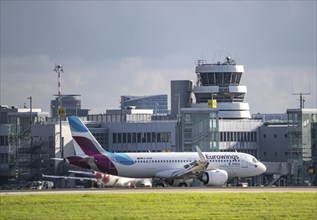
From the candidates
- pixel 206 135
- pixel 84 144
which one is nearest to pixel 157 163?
pixel 84 144

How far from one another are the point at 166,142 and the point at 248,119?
78.6 ft

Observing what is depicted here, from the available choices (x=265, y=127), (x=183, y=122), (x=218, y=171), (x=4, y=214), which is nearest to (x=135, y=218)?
(x=4, y=214)

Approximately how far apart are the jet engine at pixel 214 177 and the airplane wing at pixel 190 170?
3.12 ft

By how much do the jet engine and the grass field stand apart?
2332 cm

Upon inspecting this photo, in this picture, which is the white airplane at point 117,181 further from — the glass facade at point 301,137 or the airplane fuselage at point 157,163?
the glass facade at point 301,137

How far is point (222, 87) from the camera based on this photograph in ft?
648

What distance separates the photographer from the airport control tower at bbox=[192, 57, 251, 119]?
195875 millimetres

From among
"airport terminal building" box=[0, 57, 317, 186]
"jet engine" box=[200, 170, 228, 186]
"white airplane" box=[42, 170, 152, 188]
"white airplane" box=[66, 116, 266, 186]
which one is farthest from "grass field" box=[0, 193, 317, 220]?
"airport terminal building" box=[0, 57, 317, 186]

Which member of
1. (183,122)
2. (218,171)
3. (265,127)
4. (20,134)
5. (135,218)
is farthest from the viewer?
(265,127)

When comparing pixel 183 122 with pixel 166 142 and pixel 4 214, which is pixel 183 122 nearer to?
pixel 166 142

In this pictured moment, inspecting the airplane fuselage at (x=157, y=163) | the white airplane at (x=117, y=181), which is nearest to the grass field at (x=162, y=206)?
the white airplane at (x=117, y=181)

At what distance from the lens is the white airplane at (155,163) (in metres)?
134

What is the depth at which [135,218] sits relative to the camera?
277 feet

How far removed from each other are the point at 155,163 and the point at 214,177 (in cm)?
800
